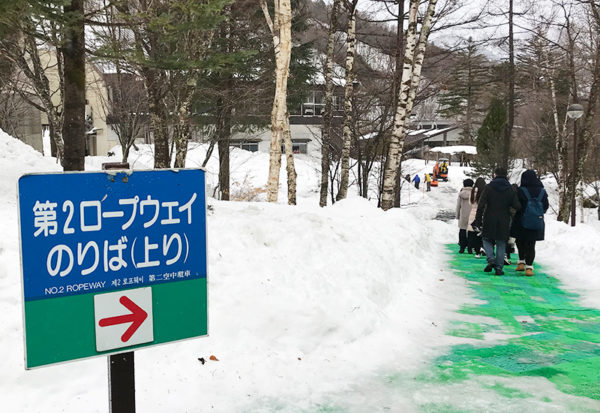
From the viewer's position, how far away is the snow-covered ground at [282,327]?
390cm

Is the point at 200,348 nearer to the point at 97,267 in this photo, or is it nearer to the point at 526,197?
the point at 97,267

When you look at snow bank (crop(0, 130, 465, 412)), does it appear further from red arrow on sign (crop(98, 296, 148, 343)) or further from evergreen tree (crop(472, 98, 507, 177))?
evergreen tree (crop(472, 98, 507, 177))

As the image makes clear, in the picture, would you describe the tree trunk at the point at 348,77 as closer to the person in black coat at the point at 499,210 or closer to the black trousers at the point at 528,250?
the person in black coat at the point at 499,210

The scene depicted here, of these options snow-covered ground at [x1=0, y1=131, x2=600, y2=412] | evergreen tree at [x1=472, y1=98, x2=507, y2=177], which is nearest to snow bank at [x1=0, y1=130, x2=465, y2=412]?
snow-covered ground at [x1=0, y1=131, x2=600, y2=412]

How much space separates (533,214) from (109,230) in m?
8.37

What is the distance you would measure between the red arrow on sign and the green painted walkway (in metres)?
2.66

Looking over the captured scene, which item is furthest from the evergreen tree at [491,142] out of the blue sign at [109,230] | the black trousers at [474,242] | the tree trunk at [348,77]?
the blue sign at [109,230]

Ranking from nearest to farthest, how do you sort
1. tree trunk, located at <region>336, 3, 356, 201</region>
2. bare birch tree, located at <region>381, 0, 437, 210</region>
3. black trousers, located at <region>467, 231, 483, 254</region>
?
black trousers, located at <region>467, 231, 483, 254</region>
bare birch tree, located at <region>381, 0, 437, 210</region>
tree trunk, located at <region>336, 3, 356, 201</region>

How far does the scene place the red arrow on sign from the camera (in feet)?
6.77

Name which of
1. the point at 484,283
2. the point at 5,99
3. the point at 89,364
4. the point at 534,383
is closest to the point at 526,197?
the point at 484,283

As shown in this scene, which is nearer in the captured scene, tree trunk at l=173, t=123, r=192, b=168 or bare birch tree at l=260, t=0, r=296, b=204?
bare birch tree at l=260, t=0, r=296, b=204

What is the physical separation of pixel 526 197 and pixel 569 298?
2108 millimetres

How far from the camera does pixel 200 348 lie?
4527 mm

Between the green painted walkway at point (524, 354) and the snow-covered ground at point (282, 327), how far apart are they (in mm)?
281
